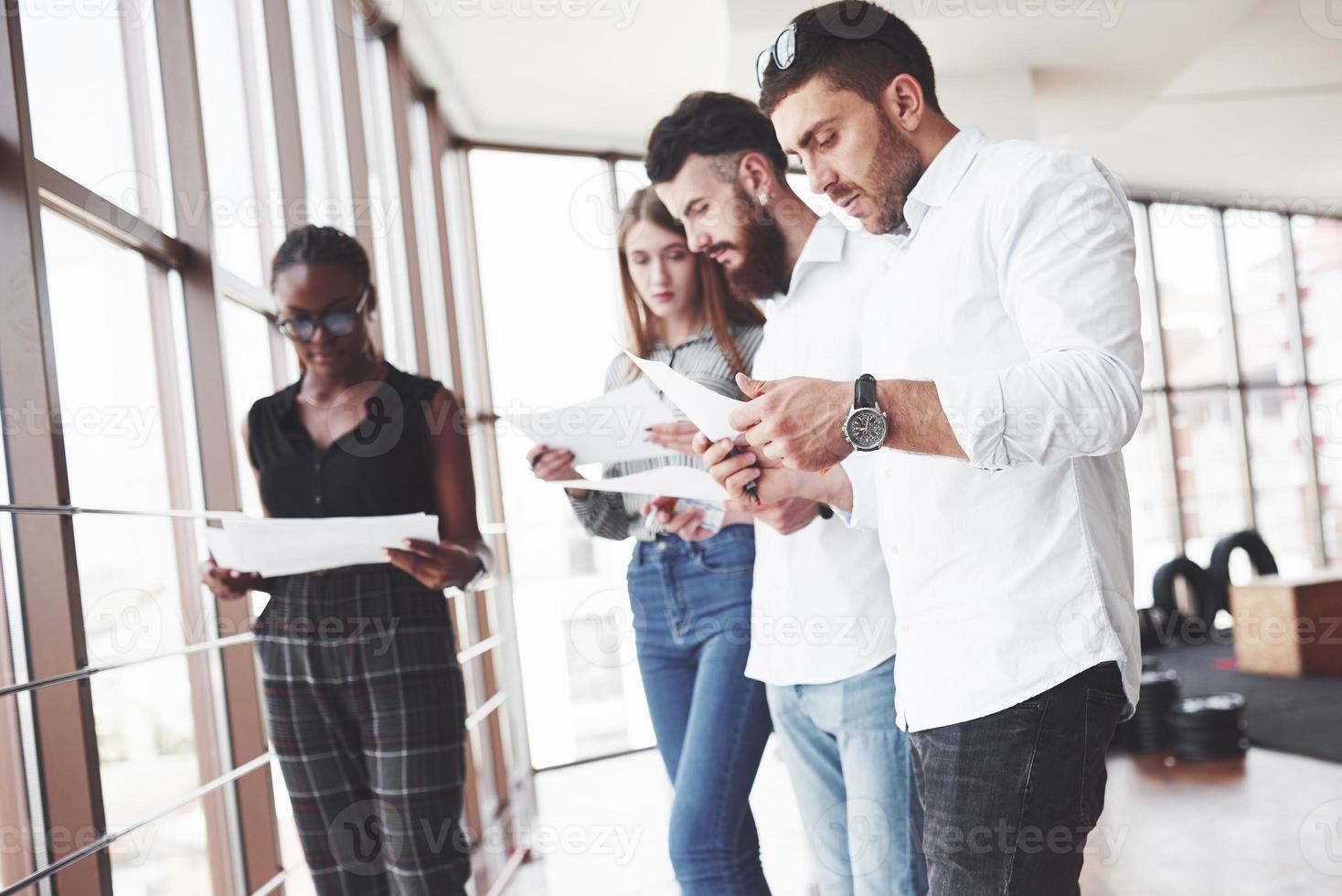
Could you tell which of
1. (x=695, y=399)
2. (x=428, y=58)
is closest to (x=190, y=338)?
(x=695, y=399)

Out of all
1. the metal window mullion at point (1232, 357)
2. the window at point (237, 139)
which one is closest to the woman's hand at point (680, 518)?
the window at point (237, 139)

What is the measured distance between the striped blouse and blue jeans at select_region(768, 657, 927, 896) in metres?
0.52

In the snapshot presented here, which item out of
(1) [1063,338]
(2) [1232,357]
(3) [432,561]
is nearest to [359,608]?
(3) [432,561]

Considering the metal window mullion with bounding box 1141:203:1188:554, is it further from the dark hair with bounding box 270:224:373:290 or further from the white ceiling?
the dark hair with bounding box 270:224:373:290

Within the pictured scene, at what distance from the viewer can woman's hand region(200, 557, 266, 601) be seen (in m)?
1.81

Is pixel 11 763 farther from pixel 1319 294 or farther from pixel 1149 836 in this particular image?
pixel 1319 294

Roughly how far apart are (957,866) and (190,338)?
6.91 ft

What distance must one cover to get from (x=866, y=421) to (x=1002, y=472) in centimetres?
20

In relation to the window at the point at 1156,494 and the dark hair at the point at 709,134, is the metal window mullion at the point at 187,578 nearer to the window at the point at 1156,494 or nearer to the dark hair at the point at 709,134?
the dark hair at the point at 709,134

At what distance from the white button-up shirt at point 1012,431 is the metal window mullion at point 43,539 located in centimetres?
121

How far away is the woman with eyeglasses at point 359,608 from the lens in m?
1.72

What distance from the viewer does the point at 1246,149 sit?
26.8 ft

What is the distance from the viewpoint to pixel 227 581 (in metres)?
1.81

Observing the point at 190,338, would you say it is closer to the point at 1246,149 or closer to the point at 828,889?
the point at 828,889
